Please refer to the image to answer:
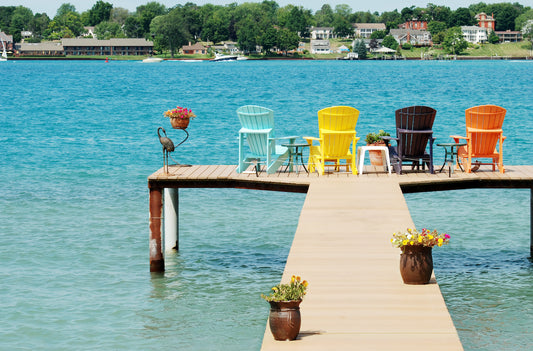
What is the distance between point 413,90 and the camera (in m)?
78.8

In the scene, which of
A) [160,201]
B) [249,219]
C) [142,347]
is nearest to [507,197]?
[249,219]

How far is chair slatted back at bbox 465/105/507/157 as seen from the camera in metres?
14.1

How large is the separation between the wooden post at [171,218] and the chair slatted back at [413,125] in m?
4.30

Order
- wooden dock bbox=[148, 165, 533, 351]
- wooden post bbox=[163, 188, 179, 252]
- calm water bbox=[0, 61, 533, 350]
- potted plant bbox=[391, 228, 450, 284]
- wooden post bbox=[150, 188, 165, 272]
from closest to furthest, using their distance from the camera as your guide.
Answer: wooden dock bbox=[148, 165, 533, 351], potted plant bbox=[391, 228, 450, 284], calm water bbox=[0, 61, 533, 350], wooden post bbox=[150, 188, 165, 272], wooden post bbox=[163, 188, 179, 252]

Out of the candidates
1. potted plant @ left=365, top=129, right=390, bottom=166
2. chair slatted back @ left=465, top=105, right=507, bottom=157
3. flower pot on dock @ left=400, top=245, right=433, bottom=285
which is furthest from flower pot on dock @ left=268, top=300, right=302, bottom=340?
potted plant @ left=365, top=129, right=390, bottom=166

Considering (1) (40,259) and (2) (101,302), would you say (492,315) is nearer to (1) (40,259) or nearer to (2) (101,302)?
(2) (101,302)

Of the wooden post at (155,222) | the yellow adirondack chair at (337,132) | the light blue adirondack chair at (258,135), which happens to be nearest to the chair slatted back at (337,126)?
the yellow adirondack chair at (337,132)

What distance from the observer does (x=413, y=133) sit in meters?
14.2

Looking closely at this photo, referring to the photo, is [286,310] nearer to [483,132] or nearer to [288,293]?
[288,293]

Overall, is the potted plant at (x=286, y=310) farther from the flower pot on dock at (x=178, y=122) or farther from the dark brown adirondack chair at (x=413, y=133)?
the flower pot on dock at (x=178, y=122)

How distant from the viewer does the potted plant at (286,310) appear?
24.3ft

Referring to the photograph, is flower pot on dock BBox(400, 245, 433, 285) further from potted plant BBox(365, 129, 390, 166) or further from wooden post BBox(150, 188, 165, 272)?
potted plant BBox(365, 129, 390, 166)

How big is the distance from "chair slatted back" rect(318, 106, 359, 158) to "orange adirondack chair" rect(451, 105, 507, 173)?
180 cm

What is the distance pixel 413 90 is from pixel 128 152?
47835 millimetres
